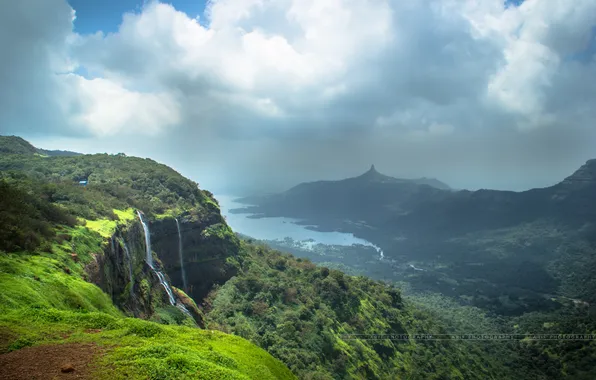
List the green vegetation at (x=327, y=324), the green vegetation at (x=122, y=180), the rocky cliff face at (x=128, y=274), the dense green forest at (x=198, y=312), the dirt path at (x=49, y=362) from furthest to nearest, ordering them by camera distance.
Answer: the green vegetation at (x=122, y=180) < the green vegetation at (x=327, y=324) < the rocky cliff face at (x=128, y=274) < the dense green forest at (x=198, y=312) < the dirt path at (x=49, y=362)

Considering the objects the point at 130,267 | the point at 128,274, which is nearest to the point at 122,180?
the point at 130,267

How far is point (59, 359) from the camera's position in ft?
→ 37.8

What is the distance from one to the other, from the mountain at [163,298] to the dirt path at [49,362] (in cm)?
5

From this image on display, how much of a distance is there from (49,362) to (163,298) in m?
27.3

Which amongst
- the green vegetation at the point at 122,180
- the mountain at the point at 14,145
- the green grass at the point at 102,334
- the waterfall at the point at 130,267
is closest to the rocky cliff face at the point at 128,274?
the waterfall at the point at 130,267

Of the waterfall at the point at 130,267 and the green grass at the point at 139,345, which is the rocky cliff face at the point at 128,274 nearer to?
the waterfall at the point at 130,267

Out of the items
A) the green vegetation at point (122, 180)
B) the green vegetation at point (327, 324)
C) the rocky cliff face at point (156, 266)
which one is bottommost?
the green vegetation at point (327, 324)

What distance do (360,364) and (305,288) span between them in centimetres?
1831

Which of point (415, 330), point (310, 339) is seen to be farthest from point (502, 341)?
point (310, 339)

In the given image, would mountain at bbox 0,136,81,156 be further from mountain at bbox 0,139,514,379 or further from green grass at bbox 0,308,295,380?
green grass at bbox 0,308,295,380

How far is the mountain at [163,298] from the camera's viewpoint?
12.8 metres

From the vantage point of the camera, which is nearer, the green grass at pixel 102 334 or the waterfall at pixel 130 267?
the green grass at pixel 102 334

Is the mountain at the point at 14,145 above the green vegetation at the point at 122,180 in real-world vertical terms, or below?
above

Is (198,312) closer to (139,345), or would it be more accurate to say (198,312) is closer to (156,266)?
(156,266)
